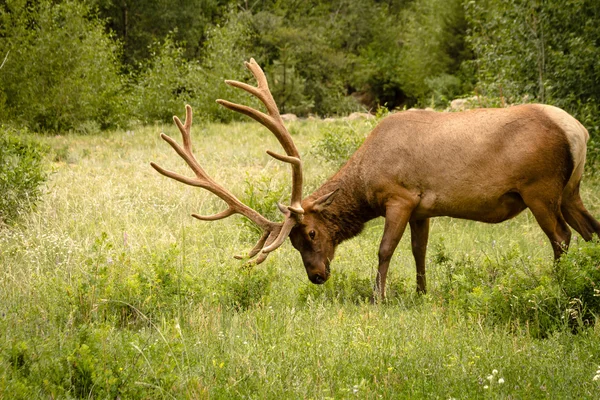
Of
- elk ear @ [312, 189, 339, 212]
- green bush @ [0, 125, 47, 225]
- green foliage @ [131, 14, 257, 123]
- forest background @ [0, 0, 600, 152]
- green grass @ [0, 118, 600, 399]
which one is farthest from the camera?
green foliage @ [131, 14, 257, 123]

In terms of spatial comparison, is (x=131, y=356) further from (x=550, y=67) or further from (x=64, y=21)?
(x=64, y=21)

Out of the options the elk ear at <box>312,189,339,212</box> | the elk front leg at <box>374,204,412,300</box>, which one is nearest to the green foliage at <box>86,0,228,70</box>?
the elk ear at <box>312,189,339,212</box>

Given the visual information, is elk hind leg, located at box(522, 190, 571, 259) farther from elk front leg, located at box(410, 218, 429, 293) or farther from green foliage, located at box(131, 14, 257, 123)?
green foliage, located at box(131, 14, 257, 123)

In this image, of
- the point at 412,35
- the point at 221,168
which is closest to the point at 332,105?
the point at 412,35

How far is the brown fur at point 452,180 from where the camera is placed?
20.3ft

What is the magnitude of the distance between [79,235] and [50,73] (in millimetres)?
11595

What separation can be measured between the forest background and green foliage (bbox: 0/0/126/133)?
3 cm

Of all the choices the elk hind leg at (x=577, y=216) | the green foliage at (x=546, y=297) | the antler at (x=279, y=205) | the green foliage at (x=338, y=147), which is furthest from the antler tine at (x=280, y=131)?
the green foliage at (x=338, y=147)

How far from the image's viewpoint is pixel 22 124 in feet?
54.9

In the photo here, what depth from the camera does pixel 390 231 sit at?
6566mm

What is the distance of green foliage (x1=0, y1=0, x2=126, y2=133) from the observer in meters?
17.8

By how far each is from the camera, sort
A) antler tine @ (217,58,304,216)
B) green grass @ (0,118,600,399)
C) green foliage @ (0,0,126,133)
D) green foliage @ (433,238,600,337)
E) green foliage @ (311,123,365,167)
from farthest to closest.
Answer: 1. green foliage @ (0,0,126,133)
2. green foliage @ (311,123,365,167)
3. antler tine @ (217,58,304,216)
4. green foliage @ (433,238,600,337)
5. green grass @ (0,118,600,399)

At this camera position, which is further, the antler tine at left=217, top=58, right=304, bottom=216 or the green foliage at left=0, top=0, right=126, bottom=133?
the green foliage at left=0, top=0, right=126, bottom=133

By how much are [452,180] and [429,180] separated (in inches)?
8.2
